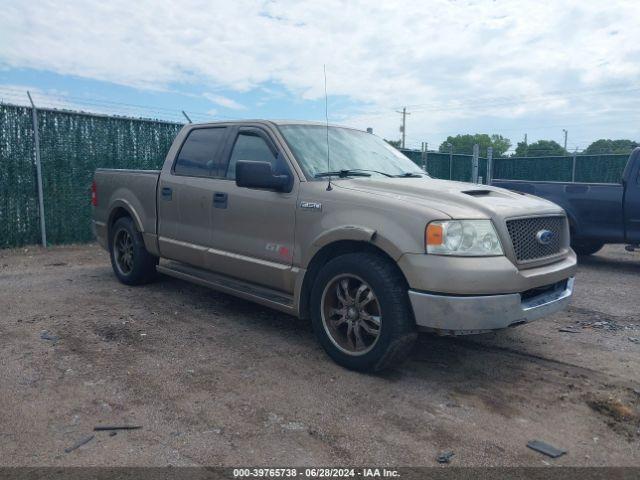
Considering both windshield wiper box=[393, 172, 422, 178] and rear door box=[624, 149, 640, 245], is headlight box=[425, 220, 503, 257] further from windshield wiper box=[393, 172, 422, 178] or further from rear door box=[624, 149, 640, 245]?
rear door box=[624, 149, 640, 245]

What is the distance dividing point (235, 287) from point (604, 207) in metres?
6.32

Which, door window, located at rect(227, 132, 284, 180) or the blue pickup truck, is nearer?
door window, located at rect(227, 132, 284, 180)

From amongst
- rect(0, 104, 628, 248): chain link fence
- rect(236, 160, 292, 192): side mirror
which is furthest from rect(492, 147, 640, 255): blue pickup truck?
rect(0, 104, 628, 248): chain link fence

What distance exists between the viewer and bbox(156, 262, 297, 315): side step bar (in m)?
4.58

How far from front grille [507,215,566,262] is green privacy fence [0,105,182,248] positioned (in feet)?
26.9

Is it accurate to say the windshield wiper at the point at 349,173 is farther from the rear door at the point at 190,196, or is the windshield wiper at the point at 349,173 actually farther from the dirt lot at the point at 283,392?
the dirt lot at the point at 283,392

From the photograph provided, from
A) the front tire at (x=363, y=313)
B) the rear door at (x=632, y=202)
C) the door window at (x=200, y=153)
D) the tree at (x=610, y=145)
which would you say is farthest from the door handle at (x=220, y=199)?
the tree at (x=610, y=145)

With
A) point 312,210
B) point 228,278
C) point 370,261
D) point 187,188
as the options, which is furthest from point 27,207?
point 370,261

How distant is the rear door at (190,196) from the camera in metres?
5.39

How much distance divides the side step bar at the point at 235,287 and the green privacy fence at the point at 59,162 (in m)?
4.54

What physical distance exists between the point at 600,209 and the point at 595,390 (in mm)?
5538

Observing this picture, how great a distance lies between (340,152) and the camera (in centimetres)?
502

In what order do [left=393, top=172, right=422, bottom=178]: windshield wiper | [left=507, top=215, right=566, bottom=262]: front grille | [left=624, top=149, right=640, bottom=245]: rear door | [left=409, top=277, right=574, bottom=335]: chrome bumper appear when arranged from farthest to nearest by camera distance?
[left=624, top=149, right=640, bottom=245]: rear door → [left=393, top=172, right=422, bottom=178]: windshield wiper → [left=507, top=215, right=566, bottom=262]: front grille → [left=409, top=277, right=574, bottom=335]: chrome bumper

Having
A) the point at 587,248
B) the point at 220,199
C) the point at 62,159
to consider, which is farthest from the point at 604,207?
the point at 62,159
